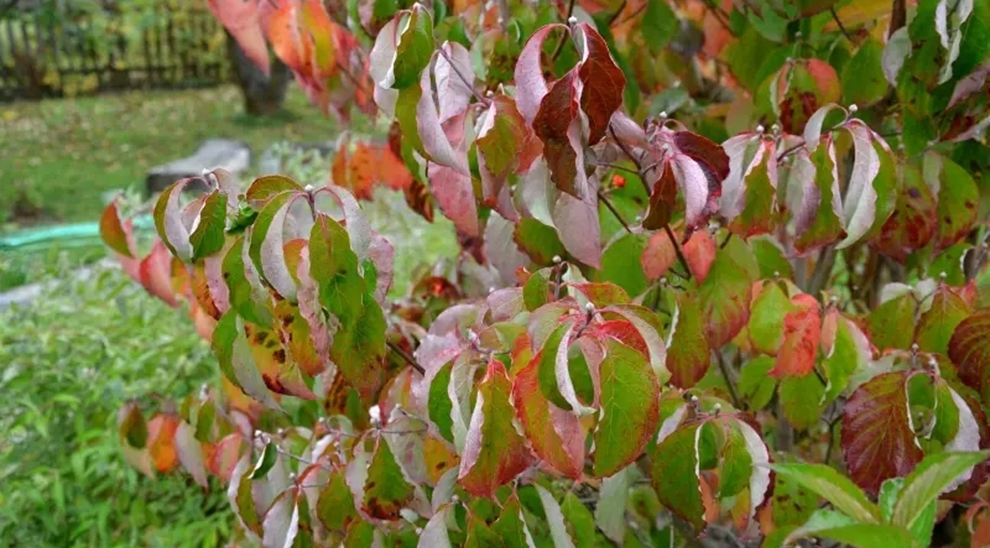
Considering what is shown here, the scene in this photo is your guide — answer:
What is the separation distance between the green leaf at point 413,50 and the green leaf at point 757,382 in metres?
0.75

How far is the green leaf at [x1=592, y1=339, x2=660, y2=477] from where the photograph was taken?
2.98 feet

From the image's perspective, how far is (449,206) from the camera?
1.21 metres

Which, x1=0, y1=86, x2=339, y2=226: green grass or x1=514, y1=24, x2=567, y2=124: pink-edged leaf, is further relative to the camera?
x1=0, y1=86, x2=339, y2=226: green grass

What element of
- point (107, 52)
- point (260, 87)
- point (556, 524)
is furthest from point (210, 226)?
point (107, 52)

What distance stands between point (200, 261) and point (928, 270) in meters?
1.23

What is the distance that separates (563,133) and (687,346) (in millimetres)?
416

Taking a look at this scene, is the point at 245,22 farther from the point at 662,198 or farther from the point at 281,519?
the point at 662,198

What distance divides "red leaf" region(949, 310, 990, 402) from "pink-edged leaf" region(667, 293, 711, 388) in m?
0.28

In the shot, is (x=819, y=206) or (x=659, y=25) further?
(x=659, y=25)

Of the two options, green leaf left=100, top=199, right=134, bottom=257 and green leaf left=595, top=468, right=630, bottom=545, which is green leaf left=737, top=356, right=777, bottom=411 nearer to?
green leaf left=595, top=468, right=630, bottom=545

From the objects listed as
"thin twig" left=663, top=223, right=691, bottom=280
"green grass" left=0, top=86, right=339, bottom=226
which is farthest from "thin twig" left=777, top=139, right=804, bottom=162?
"green grass" left=0, top=86, right=339, bottom=226

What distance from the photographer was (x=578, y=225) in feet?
3.65

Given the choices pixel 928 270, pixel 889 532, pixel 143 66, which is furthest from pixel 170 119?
pixel 889 532

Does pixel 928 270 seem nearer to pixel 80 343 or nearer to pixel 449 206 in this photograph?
pixel 449 206
